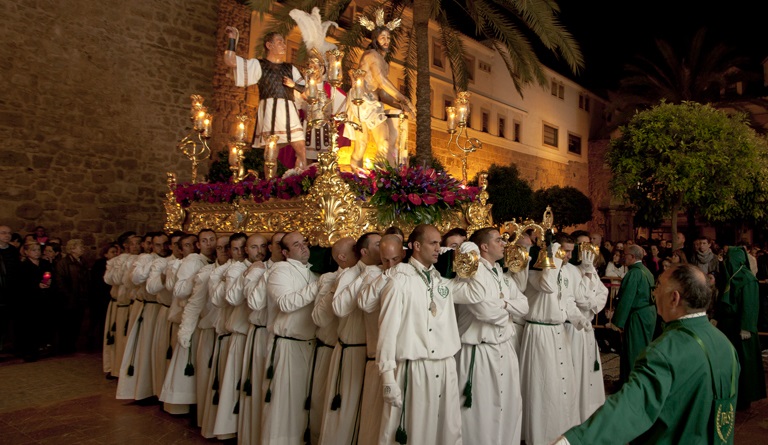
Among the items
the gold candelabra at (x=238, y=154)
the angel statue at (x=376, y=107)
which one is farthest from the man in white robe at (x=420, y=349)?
the gold candelabra at (x=238, y=154)

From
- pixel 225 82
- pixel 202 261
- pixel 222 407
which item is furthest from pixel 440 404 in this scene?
pixel 225 82

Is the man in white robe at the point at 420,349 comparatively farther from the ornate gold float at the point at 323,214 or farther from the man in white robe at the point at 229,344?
the ornate gold float at the point at 323,214

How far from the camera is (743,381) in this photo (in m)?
7.31

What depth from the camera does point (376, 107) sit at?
820cm

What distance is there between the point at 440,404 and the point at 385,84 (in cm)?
510

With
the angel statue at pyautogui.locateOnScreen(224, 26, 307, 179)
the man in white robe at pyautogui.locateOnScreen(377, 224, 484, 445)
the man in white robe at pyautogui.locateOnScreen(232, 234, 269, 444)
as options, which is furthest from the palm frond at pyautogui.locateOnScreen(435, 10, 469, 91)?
the man in white robe at pyautogui.locateOnScreen(377, 224, 484, 445)

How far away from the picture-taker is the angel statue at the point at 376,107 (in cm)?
818

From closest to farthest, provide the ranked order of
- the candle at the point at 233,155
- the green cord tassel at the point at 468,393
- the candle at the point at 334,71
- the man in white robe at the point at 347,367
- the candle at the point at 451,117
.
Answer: the man in white robe at the point at 347,367
the green cord tassel at the point at 468,393
the candle at the point at 334,71
the candle at the point at 451,117
the candle at the point at 233,155

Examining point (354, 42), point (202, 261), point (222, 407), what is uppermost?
point (354, 42)

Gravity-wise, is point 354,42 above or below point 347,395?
above

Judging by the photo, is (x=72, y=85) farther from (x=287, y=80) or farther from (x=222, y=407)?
(x=222, y=407)

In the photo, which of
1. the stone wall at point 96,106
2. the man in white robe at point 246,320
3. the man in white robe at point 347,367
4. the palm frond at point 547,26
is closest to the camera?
the man in white robe at point 347,367

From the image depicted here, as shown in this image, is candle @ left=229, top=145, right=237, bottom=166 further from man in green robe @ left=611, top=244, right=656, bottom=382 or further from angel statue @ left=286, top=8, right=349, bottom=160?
man in green robe @ left=611, top=244, right=656, bottom=382

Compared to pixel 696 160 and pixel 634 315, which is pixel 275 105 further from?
pixel 696 160
